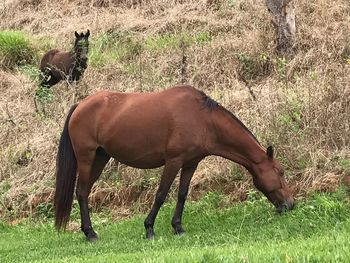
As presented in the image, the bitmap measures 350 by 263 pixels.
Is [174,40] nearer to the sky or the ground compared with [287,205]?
nearer to the sky

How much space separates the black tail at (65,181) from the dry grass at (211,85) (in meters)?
2.24

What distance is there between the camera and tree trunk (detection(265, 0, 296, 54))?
14.3m

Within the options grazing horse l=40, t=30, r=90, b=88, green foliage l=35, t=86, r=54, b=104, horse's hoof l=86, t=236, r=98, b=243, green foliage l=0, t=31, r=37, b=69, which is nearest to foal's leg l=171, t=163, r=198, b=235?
horse's hoof l=86, t=236, r=98, b=243

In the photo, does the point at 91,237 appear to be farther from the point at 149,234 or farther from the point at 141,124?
the point at 141,124

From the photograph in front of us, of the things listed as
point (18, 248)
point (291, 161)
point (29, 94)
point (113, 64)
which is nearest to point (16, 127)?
point (29, 94)

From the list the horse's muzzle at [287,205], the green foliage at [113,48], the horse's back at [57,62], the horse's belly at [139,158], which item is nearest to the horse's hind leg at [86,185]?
the horse's belly at [139,158]

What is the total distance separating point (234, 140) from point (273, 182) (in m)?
0.78

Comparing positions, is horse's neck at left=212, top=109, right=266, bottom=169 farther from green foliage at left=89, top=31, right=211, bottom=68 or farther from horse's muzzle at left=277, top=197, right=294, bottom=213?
green foliage at left=89, top=31, right=211, bottom=68

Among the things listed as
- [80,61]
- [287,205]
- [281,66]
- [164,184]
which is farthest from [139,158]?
[80,61]

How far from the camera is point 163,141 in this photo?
845cm

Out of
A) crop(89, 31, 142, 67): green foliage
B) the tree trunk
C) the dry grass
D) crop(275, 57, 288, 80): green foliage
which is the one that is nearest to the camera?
the dry grass

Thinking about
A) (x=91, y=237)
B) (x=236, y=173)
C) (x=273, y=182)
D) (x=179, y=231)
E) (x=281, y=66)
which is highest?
(x=281, y=66)

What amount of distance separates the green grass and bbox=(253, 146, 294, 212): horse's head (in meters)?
0.17

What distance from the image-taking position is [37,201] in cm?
1185
